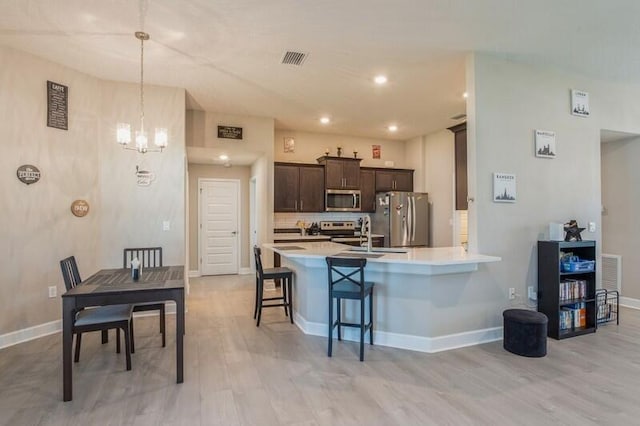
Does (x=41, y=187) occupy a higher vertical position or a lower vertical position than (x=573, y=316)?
higher

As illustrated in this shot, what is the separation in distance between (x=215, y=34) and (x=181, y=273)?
7.50 feet

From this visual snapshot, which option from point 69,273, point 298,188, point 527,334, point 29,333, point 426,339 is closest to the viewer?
point 69,273

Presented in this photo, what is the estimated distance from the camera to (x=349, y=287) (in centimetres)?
337

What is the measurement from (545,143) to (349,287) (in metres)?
2.82

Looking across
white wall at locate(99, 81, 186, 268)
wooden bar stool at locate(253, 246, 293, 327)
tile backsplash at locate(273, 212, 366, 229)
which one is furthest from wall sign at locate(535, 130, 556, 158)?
white wall at locate(99, 81, 186, 268)

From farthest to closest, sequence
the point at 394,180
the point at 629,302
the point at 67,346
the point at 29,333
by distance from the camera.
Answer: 1. the point at 394,180
2. the point at 629,302
3. the point at 29,333
4. the point at 67,346

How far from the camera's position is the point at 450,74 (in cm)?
422

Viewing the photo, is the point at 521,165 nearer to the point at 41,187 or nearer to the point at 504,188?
the point at 504,188

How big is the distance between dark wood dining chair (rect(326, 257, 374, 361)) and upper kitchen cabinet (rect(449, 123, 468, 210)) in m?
2.04

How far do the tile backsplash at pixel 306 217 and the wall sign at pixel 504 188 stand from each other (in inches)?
152

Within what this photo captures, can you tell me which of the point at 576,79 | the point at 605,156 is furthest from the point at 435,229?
the point at 576,79

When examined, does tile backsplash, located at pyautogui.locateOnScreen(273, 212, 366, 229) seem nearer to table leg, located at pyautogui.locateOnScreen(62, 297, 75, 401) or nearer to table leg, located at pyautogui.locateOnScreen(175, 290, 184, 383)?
table leg, located at pyautogui.locateOnScreen(175, 290, 184, 383)

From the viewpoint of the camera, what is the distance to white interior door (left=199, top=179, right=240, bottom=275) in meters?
7.35

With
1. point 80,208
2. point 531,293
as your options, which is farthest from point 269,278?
point 531,293
